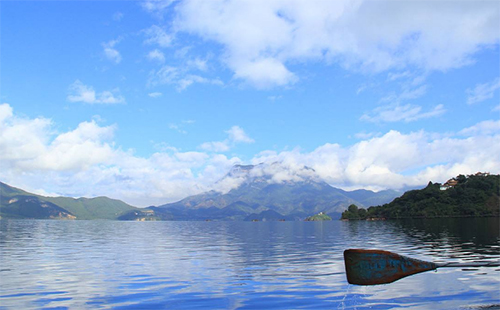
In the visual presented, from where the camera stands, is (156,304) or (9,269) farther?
(9,269)

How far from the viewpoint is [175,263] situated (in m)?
41.4

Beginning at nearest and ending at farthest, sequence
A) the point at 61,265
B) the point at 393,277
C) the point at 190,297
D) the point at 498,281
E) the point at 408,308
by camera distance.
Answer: the point at 393,277, the point at 408,308, the point at 190,297, the point at 498,281, the point at 61,265

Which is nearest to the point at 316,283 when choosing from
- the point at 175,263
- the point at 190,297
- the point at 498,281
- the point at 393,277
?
the point at 190,297

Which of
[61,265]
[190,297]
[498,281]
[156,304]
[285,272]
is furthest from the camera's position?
[61,265]

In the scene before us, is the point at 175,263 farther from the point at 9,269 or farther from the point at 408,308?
the point at 408,308

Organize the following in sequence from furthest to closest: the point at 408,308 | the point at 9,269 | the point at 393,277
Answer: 1. the point at 9,269
2. the point at 408,308
3. the point at 393,277

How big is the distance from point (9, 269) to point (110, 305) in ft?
69.3

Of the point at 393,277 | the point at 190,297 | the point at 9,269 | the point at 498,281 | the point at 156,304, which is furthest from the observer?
the point at 9,269

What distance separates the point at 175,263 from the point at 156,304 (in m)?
19.3

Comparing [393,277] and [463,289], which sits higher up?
[393,277]

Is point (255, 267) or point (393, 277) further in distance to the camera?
point (255, 267)

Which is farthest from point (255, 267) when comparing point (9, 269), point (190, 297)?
point (9, 269)

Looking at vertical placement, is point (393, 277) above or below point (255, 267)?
above

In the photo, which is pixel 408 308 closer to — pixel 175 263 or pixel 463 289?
pixel 463 289
